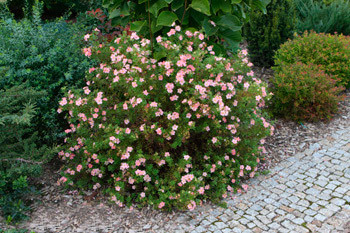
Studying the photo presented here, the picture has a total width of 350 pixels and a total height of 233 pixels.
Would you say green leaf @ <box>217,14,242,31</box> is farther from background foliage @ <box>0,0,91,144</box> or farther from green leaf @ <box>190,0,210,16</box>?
Result: background foliage @ <box>0,0,91,144</box>

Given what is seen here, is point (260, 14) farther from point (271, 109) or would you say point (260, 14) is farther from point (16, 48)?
point (16, 48)

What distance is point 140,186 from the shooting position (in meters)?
3.12

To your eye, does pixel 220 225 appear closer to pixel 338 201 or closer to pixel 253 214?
pixel 253 214

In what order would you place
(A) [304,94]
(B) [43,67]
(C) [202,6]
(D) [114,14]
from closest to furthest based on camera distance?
(C) [202,6]
(B) [43,67]
(D) [114,14]
(A) [304,94]

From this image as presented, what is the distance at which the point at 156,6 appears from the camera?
Answer: 11.2ft

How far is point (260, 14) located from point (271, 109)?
1603mm

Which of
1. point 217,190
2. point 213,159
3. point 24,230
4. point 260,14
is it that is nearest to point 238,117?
point 213,159

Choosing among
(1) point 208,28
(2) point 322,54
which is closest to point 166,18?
(1) point 208,28

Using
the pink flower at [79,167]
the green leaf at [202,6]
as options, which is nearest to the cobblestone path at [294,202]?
the pink flower at [79,167]

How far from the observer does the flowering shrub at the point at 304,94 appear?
168 inches

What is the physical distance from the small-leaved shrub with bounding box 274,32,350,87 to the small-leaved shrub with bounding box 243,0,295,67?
1.46 ft

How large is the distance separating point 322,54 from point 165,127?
283 centimetres

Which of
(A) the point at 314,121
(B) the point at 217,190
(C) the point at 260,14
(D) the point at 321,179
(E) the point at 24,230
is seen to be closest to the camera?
(E) the point at 24,230

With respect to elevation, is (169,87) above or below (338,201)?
above
